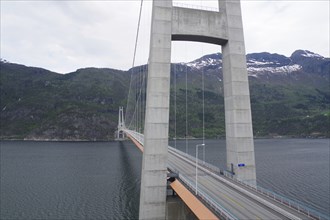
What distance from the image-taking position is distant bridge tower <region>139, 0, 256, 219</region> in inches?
1145

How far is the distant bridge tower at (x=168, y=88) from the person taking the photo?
95.4 ft

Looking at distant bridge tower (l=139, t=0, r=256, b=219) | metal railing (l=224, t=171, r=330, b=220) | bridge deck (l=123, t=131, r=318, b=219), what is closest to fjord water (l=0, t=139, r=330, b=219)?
distant bridge tower (l=139, t=0, r=256, b=219)

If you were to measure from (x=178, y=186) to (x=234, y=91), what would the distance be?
13.2 meters

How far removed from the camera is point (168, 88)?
29.4 metres

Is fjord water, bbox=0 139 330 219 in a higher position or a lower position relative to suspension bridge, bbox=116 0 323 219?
lower

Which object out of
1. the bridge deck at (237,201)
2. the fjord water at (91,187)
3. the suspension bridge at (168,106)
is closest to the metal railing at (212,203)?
the bridge deck at (237,201)

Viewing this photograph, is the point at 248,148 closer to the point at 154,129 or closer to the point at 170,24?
the point at 154,129

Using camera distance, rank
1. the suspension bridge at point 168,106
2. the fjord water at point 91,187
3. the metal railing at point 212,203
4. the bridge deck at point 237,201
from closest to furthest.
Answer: the metal railing at point 212,203 < the bridge deck at point 237,201 < the suspension bridge at point 168,106 < the fjord water at point 91,187

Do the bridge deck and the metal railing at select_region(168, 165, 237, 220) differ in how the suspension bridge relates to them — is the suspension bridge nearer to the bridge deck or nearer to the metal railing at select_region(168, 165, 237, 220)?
the bridge deck

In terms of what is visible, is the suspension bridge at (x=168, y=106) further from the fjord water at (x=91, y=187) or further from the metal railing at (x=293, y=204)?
the fjord water at (x=91, y=187)

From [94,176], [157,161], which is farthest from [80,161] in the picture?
[157,161]

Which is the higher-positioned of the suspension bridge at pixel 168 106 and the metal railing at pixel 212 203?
the suspension bridge at pixel 168 106

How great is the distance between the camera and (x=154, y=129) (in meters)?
29.2

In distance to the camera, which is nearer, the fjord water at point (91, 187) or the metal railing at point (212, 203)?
the metal railing at point (212, 203)
